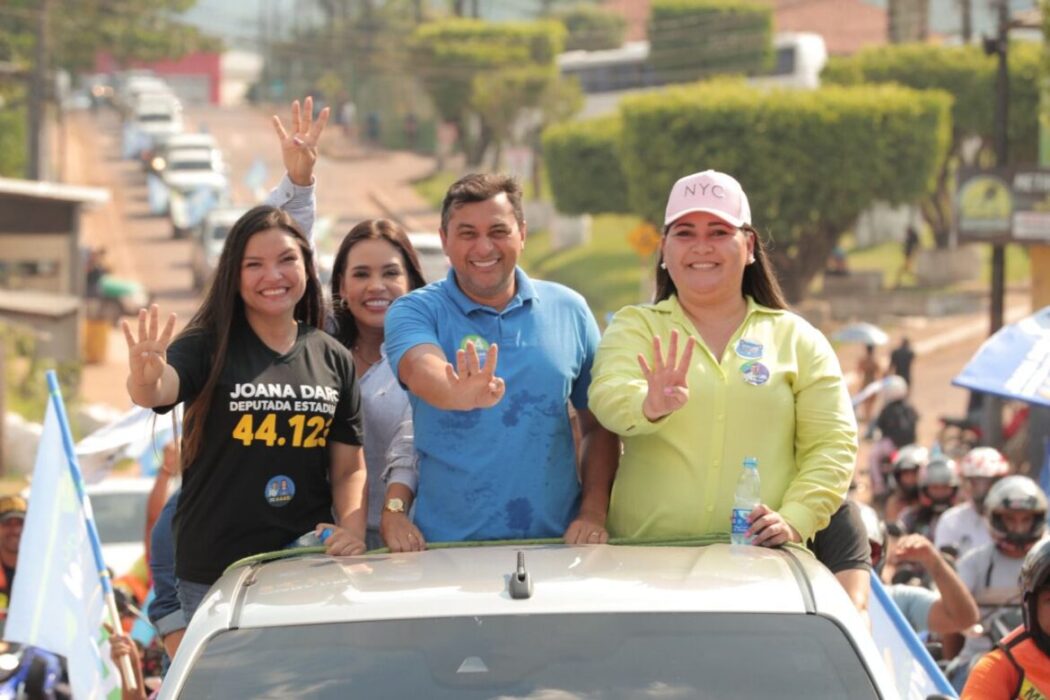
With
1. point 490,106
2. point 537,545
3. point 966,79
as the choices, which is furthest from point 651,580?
point 490,106

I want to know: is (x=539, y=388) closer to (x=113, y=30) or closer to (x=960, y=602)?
(x=960, y=602)

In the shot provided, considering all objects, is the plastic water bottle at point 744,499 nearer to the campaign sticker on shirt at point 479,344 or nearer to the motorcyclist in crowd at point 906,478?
the campaign sticker on shirt at point 479,344

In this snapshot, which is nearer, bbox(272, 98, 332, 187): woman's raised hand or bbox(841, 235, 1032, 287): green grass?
bbox(272, 98, 332, 187): woman's raised hand

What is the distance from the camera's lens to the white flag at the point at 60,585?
702cm

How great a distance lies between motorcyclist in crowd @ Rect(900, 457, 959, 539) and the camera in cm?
1264

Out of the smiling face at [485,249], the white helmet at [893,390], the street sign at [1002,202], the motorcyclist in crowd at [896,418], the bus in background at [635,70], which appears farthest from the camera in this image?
the bus in background at [635,70]

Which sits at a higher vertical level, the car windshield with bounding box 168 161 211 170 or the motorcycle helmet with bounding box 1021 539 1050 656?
the car windshield with bounding box 168 161 211 170

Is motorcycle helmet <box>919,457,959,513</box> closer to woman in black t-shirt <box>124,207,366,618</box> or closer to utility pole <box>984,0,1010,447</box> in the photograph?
woman in black t-shirt <box>124,207,366,618</box>

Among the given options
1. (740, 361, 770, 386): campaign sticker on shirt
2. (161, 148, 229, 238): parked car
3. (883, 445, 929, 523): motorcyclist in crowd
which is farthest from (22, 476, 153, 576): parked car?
(161, 148, 229, 238): parked car

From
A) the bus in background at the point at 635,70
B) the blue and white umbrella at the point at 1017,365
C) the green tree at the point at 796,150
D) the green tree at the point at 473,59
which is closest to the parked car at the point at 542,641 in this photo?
the blue and white umbrella at the point at 1017,365

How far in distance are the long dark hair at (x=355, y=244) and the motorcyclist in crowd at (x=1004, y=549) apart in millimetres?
3236

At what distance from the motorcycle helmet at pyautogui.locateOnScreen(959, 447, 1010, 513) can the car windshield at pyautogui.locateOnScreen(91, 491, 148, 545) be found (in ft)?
18.9

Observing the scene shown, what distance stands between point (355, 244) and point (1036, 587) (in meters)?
2.37

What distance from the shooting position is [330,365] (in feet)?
18.1
